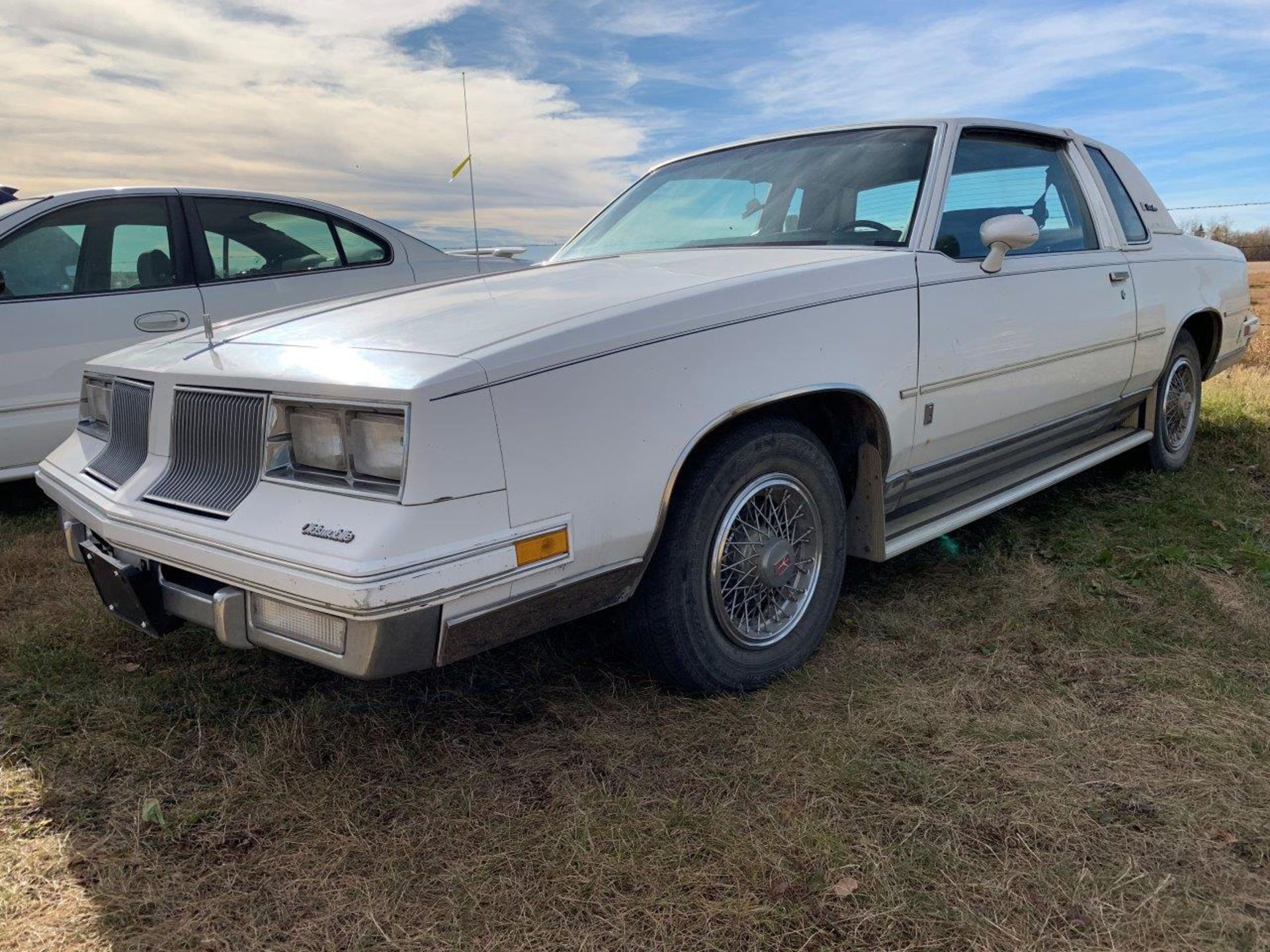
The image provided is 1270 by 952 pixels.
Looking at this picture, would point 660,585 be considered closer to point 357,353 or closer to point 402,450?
point 402,450

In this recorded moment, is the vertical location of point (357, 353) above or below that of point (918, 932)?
above

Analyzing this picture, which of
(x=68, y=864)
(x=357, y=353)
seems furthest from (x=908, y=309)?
(x=68, y=864)

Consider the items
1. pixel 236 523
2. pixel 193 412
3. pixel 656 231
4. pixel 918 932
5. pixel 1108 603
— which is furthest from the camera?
pixel 656 231

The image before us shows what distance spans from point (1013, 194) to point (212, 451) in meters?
3.01

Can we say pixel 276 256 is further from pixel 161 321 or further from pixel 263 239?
pixel 161 321

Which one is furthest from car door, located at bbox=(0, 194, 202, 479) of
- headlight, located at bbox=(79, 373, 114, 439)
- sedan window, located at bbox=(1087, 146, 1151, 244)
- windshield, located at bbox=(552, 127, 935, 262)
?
sedan window, located at bbox=(1087, 146, 1151, 244)

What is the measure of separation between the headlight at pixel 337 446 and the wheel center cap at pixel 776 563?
3.47ft

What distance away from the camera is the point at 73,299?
4375 mm

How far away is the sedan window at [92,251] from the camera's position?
14.1 ft

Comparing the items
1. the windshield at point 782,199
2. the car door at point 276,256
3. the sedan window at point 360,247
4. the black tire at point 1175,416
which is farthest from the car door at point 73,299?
the black tire at point 1175,416

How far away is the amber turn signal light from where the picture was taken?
1.99 meters

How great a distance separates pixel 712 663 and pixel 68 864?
5.00ft

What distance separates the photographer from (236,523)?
2.04m

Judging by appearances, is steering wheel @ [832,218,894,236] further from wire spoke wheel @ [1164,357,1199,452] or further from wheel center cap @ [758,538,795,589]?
wire spoke wheel @ [1164,357,1199,452]
